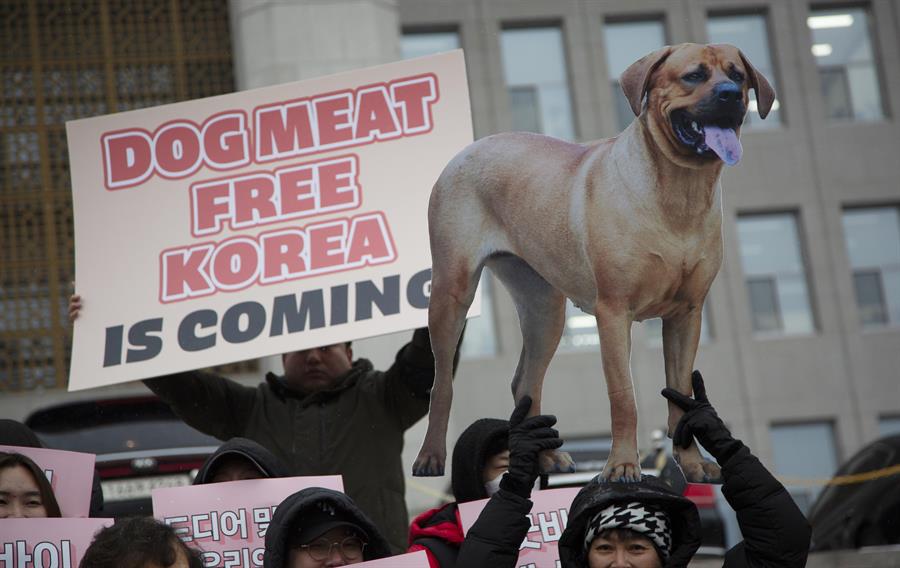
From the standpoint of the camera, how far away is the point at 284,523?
3.22m

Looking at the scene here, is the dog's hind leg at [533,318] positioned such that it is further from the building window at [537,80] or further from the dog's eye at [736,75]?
the building window at [537,80]

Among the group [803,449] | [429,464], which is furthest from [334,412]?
[803,449]

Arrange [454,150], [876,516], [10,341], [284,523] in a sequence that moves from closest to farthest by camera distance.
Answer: [284,523] → [454,150] → [876,516] → [10,341]

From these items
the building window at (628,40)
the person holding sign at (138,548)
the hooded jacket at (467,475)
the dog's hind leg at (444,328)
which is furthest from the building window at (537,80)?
the person holding sign at (138,548)

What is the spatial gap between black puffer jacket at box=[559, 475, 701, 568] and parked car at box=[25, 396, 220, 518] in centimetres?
369

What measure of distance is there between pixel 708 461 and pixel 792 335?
1445cm

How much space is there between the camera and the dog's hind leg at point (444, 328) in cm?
365

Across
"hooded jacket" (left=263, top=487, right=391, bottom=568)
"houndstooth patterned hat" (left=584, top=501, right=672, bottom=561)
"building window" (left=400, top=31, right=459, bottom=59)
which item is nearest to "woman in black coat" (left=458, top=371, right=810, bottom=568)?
"houndstooth patterned hat" (left=584, top=501, right=672, bottom=561)

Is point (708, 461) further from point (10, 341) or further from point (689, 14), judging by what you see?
point (689, 14)

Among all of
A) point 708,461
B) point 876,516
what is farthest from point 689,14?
point 708,461

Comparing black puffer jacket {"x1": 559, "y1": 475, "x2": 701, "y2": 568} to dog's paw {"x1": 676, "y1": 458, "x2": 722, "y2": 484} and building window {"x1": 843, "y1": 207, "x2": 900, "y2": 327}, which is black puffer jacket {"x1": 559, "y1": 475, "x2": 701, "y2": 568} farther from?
building window {"x1": 843, "y1": 207, "x2": 900, "y2": 327}

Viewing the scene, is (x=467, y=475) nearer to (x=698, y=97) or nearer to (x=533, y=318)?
(x=533, y=318)

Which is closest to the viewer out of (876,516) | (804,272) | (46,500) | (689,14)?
(46,500)

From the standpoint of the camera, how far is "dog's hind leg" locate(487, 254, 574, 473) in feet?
11.9
